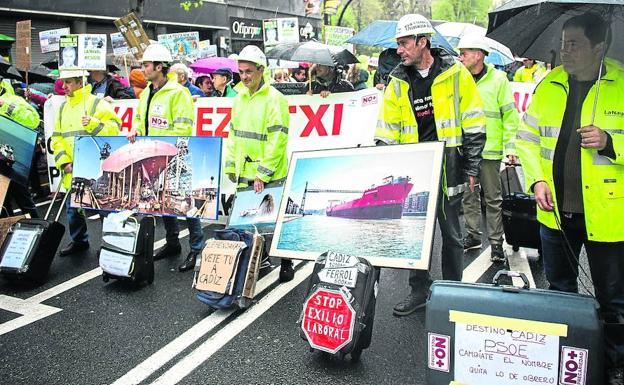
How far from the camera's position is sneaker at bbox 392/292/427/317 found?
13.5ft

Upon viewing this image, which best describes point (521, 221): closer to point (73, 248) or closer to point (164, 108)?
point (164, 108)

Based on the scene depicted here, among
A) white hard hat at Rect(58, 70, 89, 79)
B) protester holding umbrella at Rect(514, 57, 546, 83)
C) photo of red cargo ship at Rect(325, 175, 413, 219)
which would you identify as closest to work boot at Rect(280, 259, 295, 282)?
photo of red cargo ship at Rect(325, 175, 413, 219)

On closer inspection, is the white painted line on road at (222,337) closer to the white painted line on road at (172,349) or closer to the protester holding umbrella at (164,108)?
the white painted line on road at (172,349)

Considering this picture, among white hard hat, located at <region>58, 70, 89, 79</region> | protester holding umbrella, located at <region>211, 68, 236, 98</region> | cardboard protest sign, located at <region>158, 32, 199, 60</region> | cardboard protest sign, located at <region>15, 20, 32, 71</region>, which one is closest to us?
white hard hat, located at <region>58, 70, 89, 79</region>

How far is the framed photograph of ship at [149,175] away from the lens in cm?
518

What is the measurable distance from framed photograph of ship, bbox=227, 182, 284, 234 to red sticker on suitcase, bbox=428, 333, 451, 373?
257 cm

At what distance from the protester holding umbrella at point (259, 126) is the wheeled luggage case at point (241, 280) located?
0.66 meters

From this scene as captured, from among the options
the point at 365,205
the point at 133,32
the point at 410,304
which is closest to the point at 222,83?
the point at 133,32

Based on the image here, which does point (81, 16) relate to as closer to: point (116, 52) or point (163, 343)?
point (116, 52)

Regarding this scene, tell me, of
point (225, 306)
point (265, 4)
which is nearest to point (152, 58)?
point (225, 306)

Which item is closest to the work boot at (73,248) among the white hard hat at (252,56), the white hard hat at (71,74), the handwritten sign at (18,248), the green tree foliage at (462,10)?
the handwritten sign at (18,248)

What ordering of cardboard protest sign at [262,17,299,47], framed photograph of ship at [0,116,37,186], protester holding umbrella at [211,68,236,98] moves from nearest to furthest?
1. framed photograph of ship at [0,116,37,186]
2. protester holding umbrella at [211,68,236,98]
3. cardboard protest sign at [262,17,299,47]

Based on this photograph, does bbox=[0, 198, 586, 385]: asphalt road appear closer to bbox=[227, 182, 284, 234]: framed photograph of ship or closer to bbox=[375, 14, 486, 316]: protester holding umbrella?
bbox=[227, 182, 284, 234]: framed photograph of ship

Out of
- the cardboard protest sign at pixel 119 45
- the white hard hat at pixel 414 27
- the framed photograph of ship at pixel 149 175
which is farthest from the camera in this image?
the cardboard protest sign at pixel 119 45
